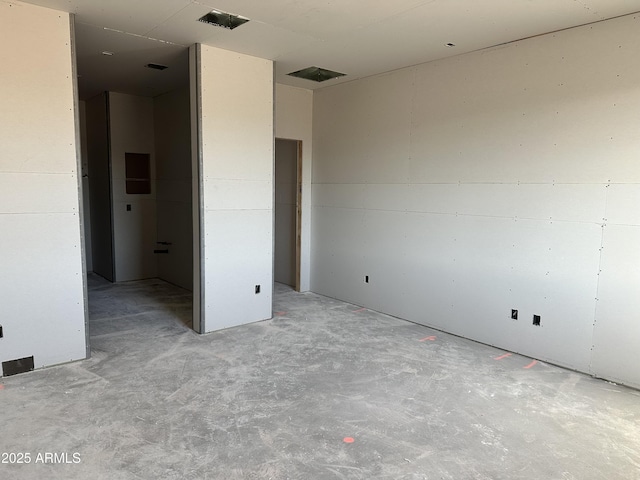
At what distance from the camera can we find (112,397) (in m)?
2.97

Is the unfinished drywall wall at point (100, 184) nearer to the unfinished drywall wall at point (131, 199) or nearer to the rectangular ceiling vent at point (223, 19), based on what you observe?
the unfinished drywall wall at point (131, 199)

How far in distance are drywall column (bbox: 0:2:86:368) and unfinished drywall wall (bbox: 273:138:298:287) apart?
323 cm

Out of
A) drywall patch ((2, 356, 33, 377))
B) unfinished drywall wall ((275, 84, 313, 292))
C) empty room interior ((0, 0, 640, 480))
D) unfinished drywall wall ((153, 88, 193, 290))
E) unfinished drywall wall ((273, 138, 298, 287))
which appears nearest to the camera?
empty room interior ((0, 0, 640, 480))

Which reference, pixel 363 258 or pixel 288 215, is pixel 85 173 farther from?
pixel 363 258

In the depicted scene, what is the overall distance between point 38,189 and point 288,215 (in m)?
3.64

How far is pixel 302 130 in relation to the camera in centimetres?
588

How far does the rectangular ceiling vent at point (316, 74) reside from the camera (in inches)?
199

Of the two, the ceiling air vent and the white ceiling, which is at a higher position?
the ceiling air vent

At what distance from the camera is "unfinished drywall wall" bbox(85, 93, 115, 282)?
254 inches

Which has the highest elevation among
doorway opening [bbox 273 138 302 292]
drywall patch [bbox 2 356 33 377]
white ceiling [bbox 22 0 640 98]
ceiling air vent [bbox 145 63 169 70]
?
ceiling air vent [bbox 145 63 169 70]

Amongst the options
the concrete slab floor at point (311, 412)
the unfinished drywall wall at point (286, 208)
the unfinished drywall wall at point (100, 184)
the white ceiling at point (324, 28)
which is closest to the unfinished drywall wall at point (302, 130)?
the unfinished drywall wall at point (286, 208)

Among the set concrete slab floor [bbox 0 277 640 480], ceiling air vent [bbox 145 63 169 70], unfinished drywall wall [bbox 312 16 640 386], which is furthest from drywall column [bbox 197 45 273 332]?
unfinished drywall wall [bbox 312 16 640 386]

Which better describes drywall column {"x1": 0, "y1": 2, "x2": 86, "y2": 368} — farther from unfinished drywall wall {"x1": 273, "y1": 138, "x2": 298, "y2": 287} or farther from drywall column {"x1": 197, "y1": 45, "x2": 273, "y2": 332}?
unfinished drywall wall {"x1": 273, "y1": 138, "x2": 298, "y2": 287}

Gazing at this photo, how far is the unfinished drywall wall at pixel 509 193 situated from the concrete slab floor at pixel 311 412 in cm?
44
